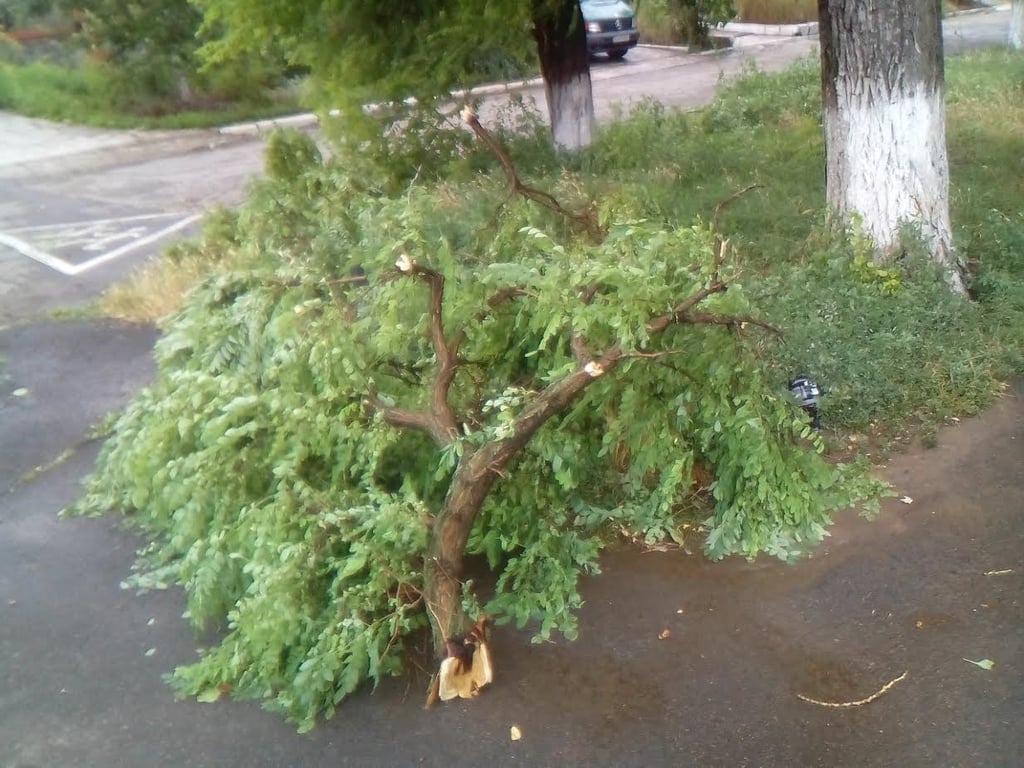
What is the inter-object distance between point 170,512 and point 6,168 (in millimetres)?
14501

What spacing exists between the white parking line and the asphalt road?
17mm

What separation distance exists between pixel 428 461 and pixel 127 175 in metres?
13.5

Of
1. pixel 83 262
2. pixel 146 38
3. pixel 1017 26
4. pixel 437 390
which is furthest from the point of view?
pixel 146 38

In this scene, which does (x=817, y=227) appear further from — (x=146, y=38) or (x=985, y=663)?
(x=146, y=38)

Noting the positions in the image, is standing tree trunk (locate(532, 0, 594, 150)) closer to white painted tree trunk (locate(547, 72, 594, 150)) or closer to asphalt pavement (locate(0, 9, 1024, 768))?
white painted tree trunk (locate(547, 72, 594, 150))

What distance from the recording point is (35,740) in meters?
3.72

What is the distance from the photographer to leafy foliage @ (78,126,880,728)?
3.86 metres

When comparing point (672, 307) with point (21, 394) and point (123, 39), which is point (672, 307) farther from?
point (123, 39)

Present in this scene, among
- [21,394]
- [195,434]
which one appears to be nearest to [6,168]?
[21,394]

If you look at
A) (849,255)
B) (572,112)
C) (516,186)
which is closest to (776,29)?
(572,112)

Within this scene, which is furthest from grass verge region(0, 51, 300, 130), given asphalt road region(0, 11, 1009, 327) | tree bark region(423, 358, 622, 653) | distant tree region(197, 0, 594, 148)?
tree bark region(423, 358, 622, 653)

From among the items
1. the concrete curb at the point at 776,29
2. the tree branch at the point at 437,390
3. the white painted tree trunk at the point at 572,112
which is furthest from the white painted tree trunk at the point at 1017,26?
the tree branch at the point at 437,390

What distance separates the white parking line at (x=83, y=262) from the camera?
10711 millimetres

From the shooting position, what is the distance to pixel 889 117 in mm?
6133
